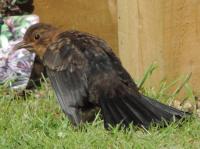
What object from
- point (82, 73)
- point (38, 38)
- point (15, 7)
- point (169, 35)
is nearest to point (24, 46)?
point (38, 38)

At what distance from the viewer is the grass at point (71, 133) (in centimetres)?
526

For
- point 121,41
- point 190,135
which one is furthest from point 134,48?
point 190,135

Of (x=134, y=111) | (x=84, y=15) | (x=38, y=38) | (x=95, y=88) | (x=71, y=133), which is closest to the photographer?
(x=71, y=133)

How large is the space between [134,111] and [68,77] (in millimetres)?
648

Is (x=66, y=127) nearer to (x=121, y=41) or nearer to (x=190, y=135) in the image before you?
(x=190, y=135)

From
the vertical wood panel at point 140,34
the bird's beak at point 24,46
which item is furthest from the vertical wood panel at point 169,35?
the bird's beak at point 24,46

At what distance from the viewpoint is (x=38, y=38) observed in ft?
22.1

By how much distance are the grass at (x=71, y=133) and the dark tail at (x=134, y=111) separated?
0.26ft

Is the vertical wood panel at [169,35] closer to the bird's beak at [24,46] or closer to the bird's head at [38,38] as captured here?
the bird's head at [38,38]

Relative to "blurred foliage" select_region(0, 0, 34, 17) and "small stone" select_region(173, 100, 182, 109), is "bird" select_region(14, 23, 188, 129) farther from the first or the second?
"blurred foliage" select_region(0, 0, 34, 17)

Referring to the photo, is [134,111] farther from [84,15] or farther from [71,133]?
[84,15]

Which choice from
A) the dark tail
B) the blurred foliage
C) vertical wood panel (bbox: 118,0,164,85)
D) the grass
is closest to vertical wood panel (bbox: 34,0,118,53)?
vertical wood panel (bbox: 118,0,164,85)

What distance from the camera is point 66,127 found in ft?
18.6

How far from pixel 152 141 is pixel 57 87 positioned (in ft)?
Result: 3.40
